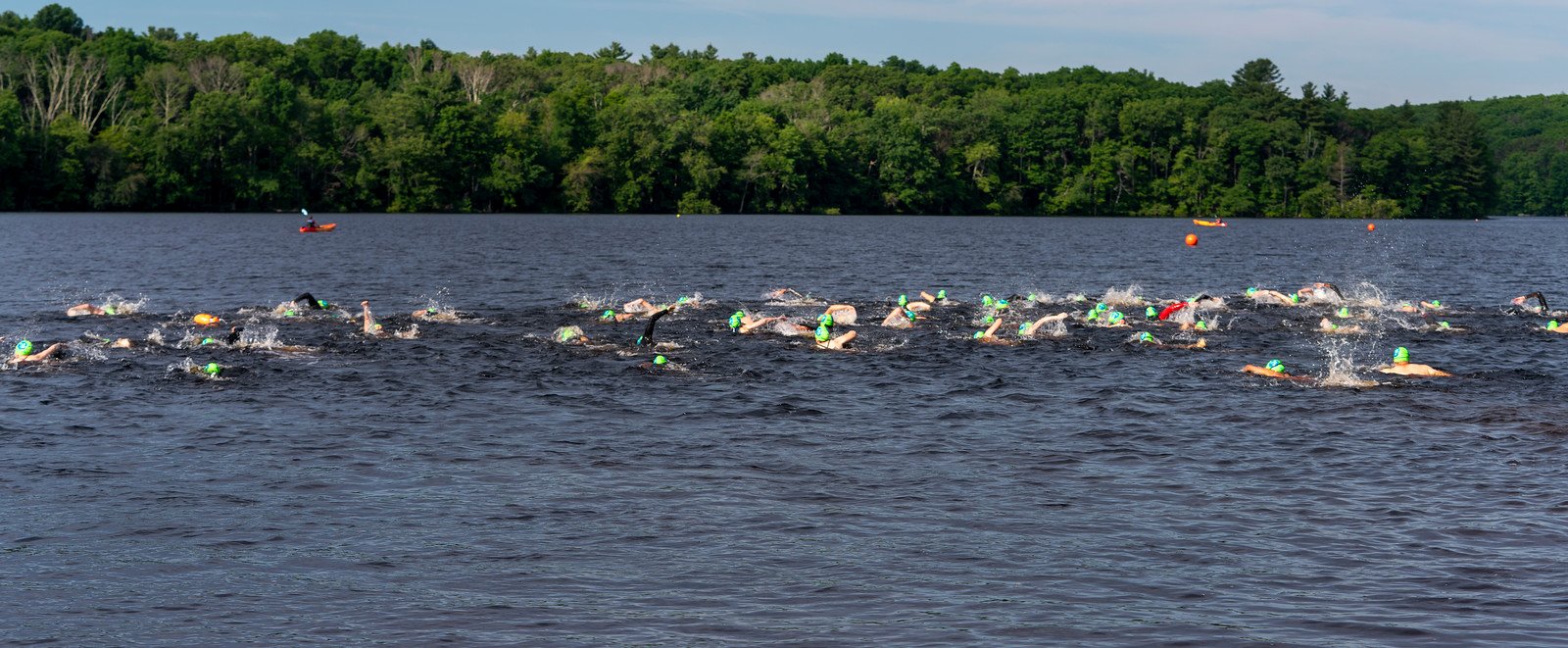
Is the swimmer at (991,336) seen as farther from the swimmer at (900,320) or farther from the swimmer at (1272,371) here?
the swimmer at (1272,371)

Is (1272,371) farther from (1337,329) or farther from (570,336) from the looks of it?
(570,336)

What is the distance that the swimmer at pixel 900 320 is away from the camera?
109 ft

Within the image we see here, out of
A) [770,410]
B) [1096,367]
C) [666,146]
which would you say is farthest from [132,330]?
[666,146]

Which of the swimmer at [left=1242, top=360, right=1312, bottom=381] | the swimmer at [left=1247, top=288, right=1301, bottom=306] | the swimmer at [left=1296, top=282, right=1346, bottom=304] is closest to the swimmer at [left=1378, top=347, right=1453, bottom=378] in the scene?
the swimmer at [left=1242, top=360, right=1312, bottom=381]

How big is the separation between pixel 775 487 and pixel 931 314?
20091mm

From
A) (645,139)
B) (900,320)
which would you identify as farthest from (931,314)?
(645,139)

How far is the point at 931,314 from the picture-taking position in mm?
36156

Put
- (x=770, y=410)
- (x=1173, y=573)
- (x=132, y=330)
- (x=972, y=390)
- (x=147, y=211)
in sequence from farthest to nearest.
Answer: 1. (x=147, y=211)
2. (x=132, y=330)
3. (x=972, y=390)
4. (x=770, y=410)
5. (x=1173, y=573)

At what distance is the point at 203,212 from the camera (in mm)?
107938

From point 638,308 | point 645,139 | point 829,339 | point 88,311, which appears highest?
point 645,139

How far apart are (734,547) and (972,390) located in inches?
425

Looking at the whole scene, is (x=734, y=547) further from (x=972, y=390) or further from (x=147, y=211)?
(x=147, y=211)

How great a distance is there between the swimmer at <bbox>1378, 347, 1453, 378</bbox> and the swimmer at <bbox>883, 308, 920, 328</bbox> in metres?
11.1

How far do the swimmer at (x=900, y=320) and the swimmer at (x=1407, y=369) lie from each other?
36.5 ft
